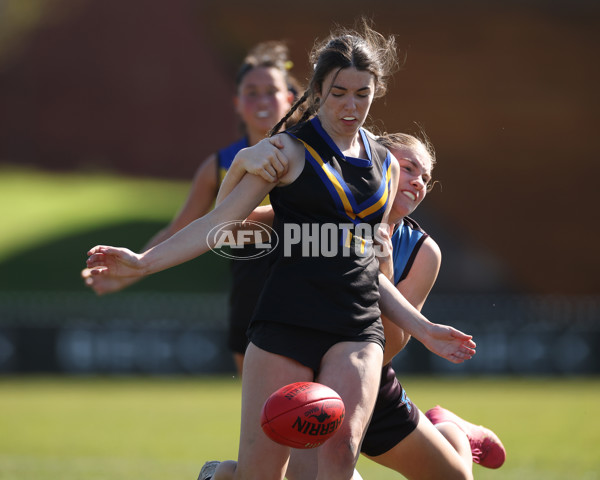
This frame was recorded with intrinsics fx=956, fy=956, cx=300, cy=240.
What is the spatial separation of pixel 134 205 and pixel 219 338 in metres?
10.7

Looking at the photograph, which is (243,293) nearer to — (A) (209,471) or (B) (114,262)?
(A) (209,471)

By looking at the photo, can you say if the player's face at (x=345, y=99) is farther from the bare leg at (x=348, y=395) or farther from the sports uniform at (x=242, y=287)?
the sports uniform at (x=242, y=287)

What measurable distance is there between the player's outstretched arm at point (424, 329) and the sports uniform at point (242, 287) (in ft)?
4.32

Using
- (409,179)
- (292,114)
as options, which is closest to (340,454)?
(409,179)

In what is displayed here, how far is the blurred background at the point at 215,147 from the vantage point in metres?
13.1

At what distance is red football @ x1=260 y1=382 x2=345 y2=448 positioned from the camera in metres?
3.40

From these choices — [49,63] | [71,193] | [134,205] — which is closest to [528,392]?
[134,205]

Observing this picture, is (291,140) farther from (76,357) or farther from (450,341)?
(76,357)

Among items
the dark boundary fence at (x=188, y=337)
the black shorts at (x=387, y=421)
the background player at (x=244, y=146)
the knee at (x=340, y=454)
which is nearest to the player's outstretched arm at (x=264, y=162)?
the knee at (x=340, y=454)

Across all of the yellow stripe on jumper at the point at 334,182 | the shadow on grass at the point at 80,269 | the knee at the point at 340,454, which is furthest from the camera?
the shadow on grass at the point at 80,269

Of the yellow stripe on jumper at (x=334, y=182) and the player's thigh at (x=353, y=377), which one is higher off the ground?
the yellow stripe on jumper at (x=334, y=182)

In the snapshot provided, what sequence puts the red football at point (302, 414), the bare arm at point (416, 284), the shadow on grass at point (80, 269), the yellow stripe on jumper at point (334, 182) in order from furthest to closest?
the shadow on grass at point (80, 269)
the bare arm at point (416, 284)
the yellow stripe on jumper at point (334, 182)
the red football at point (302, 414)

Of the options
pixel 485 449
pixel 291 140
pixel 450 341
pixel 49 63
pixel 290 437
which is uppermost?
pixel 49 63

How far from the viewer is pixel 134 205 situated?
23188mm
